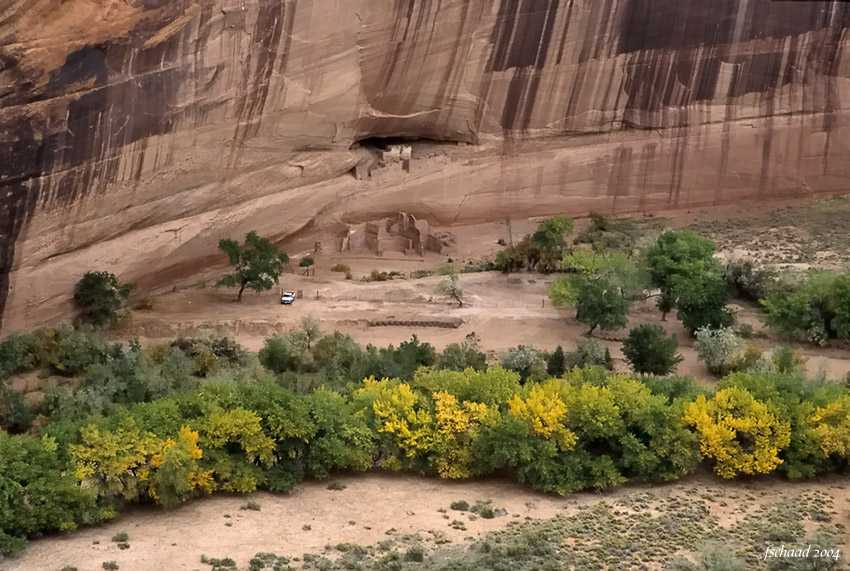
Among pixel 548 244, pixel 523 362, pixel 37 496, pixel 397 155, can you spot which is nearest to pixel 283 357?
pixel 523 362

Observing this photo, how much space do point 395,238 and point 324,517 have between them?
1466 cm

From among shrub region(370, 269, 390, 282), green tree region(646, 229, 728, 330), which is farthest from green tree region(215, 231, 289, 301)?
green tree region(646, 229, 728, 330)

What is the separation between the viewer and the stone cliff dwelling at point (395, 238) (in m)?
36.9

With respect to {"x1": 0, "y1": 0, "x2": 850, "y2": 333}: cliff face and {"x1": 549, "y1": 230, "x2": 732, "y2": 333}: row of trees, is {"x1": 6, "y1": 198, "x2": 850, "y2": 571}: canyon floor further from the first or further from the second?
{"x1": 0, "y1": 0, "x2": 850, "y2": 333}: cliff face

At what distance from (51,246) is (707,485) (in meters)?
14.3

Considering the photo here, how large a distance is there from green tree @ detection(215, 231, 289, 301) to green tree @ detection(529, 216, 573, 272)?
650 cm

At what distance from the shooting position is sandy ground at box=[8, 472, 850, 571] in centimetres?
2178

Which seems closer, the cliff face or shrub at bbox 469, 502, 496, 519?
shrub at bbox 469, 502, 496, 519

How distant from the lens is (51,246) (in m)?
29.5

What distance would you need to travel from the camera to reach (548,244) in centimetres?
3553

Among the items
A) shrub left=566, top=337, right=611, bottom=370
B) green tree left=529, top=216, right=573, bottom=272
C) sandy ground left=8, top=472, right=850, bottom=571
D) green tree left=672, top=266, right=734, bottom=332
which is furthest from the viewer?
green tree left=529, top=216, right=573, bottom=272

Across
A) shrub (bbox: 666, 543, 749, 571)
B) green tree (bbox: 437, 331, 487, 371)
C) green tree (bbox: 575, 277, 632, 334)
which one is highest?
green tree (bbox: 575, 277, 632, 334)

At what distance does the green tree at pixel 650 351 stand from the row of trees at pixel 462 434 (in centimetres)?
353

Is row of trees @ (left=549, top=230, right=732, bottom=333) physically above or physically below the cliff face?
below
